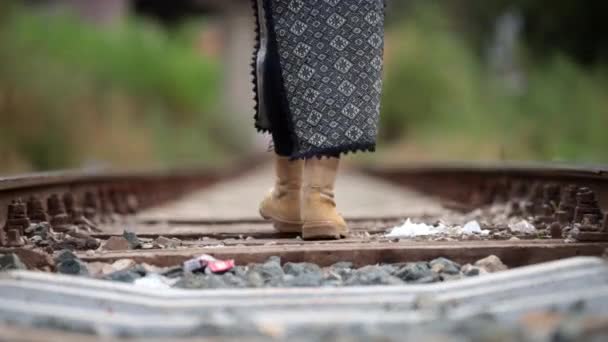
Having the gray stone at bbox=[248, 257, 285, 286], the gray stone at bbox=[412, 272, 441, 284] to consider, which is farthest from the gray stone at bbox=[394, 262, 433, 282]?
the gray stone at bbox=[248, 257, 285, 286]

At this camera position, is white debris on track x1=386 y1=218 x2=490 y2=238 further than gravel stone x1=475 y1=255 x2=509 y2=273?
Yes

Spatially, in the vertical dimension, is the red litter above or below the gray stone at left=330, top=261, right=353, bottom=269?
above

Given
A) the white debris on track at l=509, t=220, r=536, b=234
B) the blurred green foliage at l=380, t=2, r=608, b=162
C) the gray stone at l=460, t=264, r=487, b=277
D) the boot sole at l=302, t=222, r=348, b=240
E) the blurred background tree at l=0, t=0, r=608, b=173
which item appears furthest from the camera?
the blurred green foliage at l=380, t=2, r=608, b=162

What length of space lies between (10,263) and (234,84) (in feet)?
65.8

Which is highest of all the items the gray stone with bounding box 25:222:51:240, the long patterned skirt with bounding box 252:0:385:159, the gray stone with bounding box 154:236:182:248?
the long patterned skirt with bounding box 252:0:385:159

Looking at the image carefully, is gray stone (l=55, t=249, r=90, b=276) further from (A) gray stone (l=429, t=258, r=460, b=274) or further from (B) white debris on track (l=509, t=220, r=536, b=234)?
(B) white debris on track (l=509, t=220, r=536, b=234)

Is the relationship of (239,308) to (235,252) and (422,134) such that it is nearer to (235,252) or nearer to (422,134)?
(235,252)

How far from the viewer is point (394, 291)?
2.42m

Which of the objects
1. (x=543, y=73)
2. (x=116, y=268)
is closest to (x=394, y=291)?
(x=116, y=268)

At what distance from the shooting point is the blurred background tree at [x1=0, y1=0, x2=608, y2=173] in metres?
10.5

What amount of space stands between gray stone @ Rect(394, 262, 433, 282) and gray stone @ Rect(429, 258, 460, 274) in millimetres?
25

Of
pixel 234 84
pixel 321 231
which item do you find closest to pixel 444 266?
pixel 321 231

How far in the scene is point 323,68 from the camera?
3.57m

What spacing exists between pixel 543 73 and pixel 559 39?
1.98 metres
